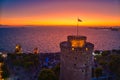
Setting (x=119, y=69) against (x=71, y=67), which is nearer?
(x=71, y=67)

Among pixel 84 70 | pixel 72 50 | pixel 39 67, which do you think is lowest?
pixel 39 67

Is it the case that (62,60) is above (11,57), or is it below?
above

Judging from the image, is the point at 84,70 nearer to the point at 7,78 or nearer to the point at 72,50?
the point at 72,50

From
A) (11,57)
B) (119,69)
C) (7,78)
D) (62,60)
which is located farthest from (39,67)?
(62,60)

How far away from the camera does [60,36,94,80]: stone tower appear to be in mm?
29375

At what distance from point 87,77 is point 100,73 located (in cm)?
1240

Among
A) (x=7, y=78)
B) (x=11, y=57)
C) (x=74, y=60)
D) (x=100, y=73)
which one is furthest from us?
(x=11, y=57)

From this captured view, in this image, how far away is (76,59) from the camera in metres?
29.4

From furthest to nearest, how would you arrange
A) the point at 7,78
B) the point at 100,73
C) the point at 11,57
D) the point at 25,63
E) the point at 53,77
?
the point at 11,57 < the point at 25,63 < the point at 100,73 < the point at 7,78 < the point at 53,77

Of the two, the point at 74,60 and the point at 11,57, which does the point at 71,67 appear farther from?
the point at 11,57

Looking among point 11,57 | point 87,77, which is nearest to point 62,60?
point 87,77

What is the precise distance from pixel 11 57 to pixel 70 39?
28.2m

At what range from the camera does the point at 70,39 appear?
30719mm

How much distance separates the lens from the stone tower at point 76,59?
29375 millimetres
